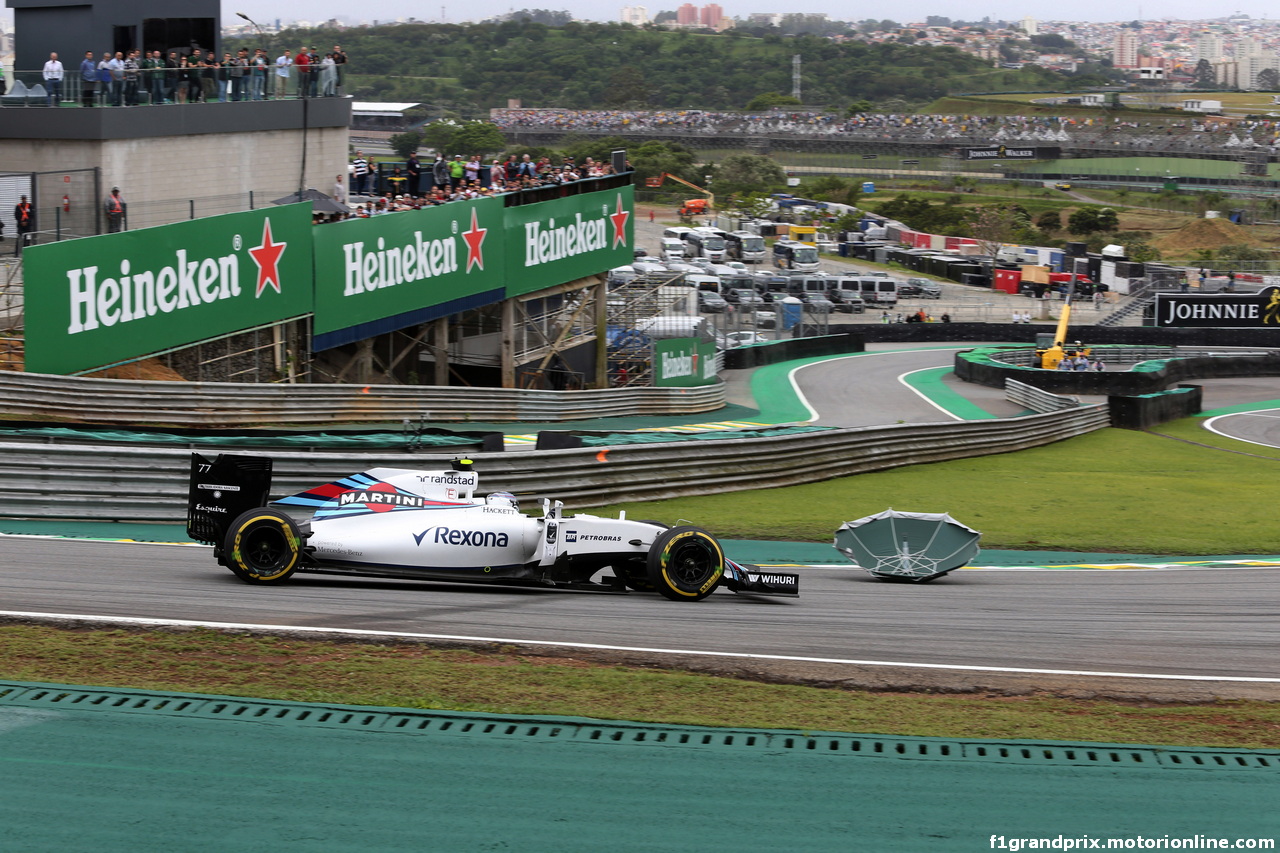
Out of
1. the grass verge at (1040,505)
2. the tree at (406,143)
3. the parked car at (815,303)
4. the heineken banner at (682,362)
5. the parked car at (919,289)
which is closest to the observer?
the grass verge at (1040,505)

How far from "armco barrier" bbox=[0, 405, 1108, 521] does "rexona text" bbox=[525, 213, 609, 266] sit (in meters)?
13.2

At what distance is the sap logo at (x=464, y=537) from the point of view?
34.3ft

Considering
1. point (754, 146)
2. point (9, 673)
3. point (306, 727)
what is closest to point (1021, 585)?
point (306, 727)

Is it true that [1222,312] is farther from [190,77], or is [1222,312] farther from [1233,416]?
[190,77]

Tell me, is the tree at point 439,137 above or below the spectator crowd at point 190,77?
above

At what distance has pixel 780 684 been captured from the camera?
26.7ft

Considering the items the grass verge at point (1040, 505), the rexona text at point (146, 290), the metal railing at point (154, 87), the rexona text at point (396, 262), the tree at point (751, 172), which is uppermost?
the tree at point (751, 172)

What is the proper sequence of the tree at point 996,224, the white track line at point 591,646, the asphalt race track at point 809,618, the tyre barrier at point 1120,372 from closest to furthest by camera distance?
1. the white track line at point 591,646
2. the asphalt race track at point 809,618
3. the tyre barrier at point 1120,372
4. the tree at point 996,224

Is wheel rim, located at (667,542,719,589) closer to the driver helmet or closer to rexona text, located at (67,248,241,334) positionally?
the driver helmet

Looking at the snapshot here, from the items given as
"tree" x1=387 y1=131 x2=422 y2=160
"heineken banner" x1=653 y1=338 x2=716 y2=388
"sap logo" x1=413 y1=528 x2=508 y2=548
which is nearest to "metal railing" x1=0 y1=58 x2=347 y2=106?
"heineken banner" x1=653 y1=338 x2=716 y2=388

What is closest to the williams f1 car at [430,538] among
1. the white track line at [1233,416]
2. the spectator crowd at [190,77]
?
the spectator crowd at [190,77]

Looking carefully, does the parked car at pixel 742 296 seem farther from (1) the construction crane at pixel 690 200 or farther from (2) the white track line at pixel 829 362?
(1) the construction crane at pixel 690 200

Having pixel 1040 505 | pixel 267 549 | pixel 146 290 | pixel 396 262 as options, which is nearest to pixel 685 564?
pixel 267 549

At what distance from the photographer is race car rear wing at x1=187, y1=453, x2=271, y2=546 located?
10.4m
